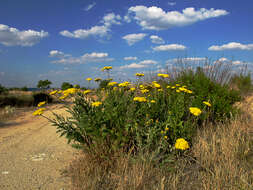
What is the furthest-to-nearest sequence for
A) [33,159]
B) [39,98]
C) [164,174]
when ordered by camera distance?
[39,98], [33,159], [164,174]

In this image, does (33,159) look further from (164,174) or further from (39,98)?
(39,98)

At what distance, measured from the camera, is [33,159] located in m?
3.47

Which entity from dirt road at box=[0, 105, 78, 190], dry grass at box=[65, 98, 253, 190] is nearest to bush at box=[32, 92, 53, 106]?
dirt road at box=[0, 105, 78, 190]

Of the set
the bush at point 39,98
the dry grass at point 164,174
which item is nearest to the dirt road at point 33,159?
the dry grass at point 164,174

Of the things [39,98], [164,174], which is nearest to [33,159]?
[164,174]

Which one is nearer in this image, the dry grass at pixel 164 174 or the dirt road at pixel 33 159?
the dry grass at pixel 164 174

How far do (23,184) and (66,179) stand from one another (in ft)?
1.93

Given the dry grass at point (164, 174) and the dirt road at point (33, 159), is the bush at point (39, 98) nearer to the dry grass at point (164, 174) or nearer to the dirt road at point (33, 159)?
the dirt road at point (33, 159)

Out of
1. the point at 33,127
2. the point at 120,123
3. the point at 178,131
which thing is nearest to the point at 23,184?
the point at 120,123

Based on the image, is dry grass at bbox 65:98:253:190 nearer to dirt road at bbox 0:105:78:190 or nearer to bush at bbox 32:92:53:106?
dirt road at bbox 0:105:78:190

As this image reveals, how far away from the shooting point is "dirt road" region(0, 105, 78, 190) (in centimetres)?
265

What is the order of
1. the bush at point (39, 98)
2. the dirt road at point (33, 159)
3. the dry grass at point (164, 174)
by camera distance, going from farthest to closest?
the bush at point (39, 98) < the dirt road at point (33, 159) < the dry grass at point (164, 174)

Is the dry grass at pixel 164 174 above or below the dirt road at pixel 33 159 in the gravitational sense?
above

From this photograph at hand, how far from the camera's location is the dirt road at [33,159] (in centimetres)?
265
